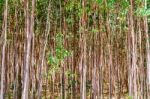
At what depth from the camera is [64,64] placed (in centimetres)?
1223

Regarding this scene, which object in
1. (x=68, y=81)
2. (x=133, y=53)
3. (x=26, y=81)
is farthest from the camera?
(x=68, y=81)

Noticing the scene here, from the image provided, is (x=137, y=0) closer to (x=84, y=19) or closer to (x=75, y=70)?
(x=84, y=19)

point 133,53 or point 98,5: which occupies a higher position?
point 98,5

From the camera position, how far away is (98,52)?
11.4 metres

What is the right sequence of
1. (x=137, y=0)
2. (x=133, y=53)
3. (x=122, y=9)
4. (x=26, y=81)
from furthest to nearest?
(x=122, y=9) < (x=137, y=0) < (x=133, y=53) < (x=26, y=81)

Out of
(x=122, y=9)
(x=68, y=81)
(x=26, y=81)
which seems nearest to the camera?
(x=26, y=81)

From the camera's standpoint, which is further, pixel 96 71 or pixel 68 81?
pixel 68 81

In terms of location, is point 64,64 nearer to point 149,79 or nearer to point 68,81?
point 68,81

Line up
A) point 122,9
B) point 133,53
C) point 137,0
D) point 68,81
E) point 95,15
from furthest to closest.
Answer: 1. point 68,81
2. point 95,15
3. point 122,9
4. point 137,0
5. point 133,53

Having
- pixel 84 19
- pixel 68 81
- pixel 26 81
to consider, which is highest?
pixel 84 19

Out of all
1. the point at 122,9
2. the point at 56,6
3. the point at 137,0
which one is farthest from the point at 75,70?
the point at 137,0

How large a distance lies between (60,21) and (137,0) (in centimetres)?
301

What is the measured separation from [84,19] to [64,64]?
11.1ft

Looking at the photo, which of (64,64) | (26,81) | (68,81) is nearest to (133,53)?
(26,81)
